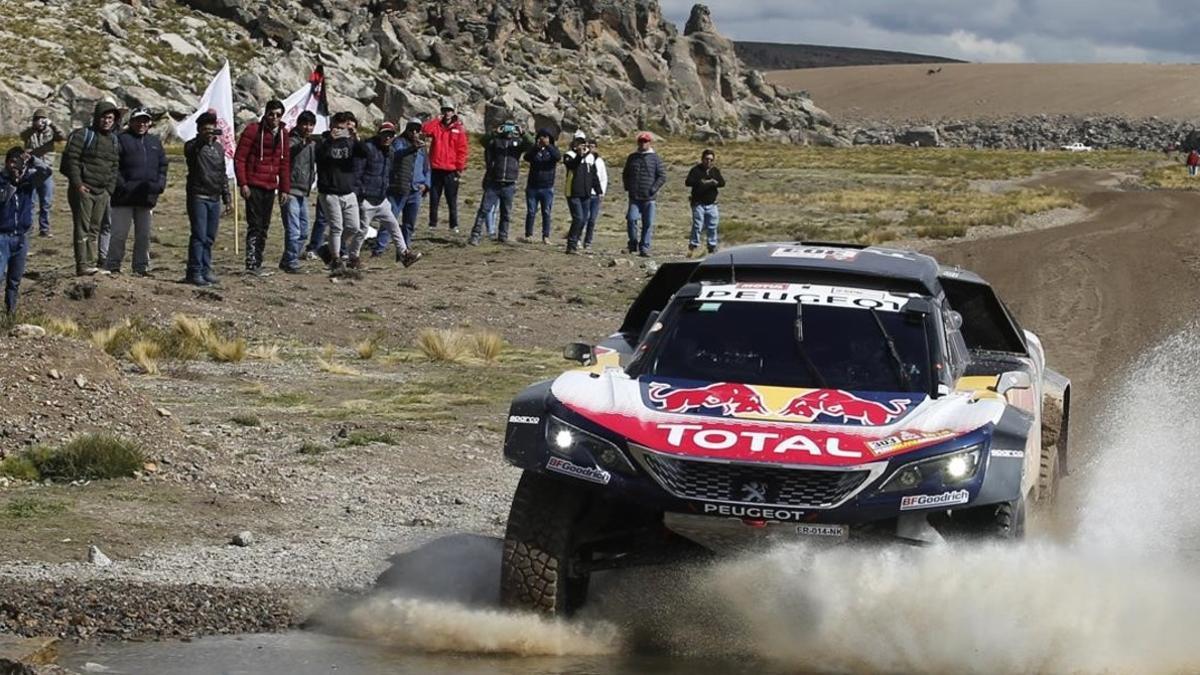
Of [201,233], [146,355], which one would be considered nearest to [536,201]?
[201,233]

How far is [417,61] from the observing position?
108 metres

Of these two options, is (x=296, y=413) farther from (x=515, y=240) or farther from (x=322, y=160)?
(x=515, y=240)

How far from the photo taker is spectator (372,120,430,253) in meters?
25.5

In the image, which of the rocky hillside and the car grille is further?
the rocky hillside

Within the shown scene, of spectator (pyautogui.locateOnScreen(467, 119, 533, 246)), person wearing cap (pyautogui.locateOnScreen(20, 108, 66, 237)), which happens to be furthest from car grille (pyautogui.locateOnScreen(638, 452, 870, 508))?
spectator (pyautogui.locateOnScreen(467, 119, 533, 246))

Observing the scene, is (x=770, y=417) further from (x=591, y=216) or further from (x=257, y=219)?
(x=591, y=216)

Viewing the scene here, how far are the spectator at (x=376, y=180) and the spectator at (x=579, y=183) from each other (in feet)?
14.5

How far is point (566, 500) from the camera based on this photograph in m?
7.68

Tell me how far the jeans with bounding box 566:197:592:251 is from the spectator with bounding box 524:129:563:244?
472 millimetres

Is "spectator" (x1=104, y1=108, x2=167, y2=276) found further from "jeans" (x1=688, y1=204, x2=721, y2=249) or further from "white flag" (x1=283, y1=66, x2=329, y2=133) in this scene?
"jeans" (x1=688, y1=204, x2=721, y2=249)

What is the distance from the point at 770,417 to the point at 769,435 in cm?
22

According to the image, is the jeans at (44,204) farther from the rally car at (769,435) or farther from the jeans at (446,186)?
the rally car at (769,435)

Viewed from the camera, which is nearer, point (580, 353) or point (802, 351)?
point (802, 351)

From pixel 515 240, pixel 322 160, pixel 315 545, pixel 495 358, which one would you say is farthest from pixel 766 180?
pixel 315 545
